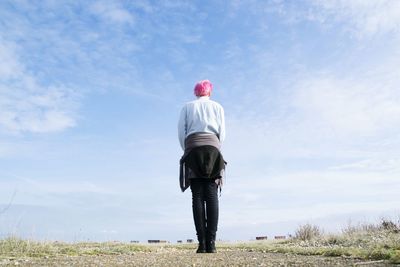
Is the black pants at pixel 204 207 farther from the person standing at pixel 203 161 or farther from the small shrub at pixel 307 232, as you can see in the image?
the small shrub at pixel 307 232

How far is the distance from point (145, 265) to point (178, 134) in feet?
10.6


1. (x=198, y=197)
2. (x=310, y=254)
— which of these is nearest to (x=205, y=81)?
(x=198, y=197)

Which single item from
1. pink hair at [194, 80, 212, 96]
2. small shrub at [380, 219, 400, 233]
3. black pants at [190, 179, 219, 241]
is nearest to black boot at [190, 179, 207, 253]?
black pants at [190, 179, 219, 241]

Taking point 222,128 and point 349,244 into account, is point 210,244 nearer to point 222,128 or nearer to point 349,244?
point 222,128

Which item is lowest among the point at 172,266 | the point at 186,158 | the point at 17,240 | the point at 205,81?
the point at 172,266

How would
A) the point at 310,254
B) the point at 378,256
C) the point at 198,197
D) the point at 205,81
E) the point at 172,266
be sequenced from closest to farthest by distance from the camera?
the point at 172,266 < the point at 378,256 < the point at 310,254 < the point at 198,197 < the point at 205,81

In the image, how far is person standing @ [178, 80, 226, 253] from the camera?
705cm

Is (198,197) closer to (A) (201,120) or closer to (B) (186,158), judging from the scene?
(B) (186,158)

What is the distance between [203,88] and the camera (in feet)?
25.4

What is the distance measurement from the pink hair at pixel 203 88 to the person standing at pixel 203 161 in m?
0.15

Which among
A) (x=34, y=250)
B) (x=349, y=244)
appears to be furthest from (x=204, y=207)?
(x=349, y=244)

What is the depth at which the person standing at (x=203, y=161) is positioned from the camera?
278 inches

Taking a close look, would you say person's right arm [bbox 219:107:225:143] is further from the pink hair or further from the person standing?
the pink hair

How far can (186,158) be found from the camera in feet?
24.0
